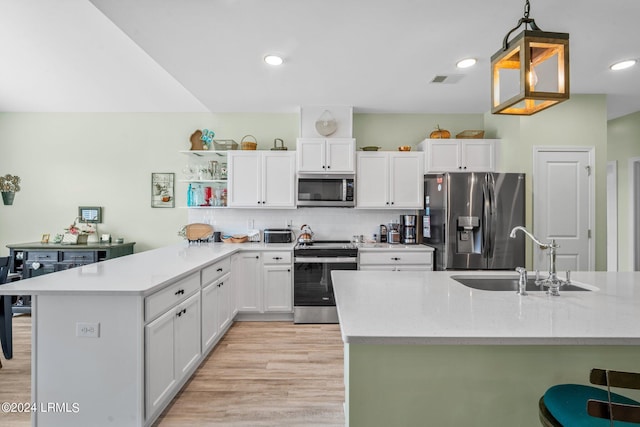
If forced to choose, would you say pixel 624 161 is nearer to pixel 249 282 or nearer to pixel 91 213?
pixel 249 282

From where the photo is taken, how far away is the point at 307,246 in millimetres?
3971

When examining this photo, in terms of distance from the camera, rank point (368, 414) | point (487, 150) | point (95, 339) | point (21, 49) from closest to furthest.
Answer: point (368, 414) < point (95, 339) < point (21, 49) < point (487, 150)

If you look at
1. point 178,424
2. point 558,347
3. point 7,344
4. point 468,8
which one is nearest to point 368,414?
point 558,347

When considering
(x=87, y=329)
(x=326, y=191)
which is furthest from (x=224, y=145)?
(x=87, y=329)

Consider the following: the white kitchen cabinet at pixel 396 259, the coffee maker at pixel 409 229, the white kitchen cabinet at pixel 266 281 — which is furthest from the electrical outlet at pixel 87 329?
the coffee maker at pixel 409 229

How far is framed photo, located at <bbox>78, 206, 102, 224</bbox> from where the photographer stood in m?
4.55

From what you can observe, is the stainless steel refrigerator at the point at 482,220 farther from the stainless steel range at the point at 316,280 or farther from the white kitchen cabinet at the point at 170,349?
the white kitchen cabinet at the point at 170,349

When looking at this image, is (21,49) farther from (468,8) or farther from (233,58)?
(468,8)

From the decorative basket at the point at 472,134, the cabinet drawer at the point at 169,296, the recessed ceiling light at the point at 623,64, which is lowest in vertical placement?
the cabinet drawer at the point at 169,296

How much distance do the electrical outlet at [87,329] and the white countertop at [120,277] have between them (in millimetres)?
183

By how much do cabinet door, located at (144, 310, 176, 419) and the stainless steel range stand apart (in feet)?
5.98

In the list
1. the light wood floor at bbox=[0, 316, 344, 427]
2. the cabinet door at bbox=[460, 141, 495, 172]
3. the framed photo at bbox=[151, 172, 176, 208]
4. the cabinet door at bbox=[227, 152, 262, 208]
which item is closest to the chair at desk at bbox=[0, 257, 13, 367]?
the light wood floor at bbox=[0, 316, 344, 427]

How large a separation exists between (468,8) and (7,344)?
180 inches

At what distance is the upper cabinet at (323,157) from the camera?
4.16 m
